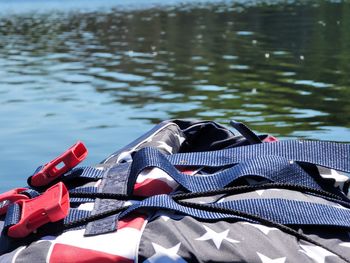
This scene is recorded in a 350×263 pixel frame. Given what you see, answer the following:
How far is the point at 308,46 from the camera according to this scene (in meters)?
13.8

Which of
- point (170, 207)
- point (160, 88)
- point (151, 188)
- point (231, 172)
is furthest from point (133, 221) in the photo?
point (160, 88)

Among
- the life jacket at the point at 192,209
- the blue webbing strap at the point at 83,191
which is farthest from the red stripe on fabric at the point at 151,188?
the blue webbing strap at the point at 83,191

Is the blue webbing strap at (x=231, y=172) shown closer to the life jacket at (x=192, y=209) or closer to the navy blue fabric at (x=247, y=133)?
the life jacket at (x=192, y=209)

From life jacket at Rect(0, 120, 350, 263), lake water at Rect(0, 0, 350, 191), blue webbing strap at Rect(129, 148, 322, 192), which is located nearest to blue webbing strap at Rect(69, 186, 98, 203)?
life jacket at Rect(0, 120, 350, 263)

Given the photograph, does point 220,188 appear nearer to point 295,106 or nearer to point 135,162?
point 135,162

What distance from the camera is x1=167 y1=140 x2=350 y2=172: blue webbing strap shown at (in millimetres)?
1959

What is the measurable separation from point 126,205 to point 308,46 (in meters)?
12.5

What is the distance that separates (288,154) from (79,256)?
78 cm

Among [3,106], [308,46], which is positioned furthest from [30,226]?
[308,46]

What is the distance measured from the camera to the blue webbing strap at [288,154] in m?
1.96

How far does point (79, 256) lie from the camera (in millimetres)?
1580

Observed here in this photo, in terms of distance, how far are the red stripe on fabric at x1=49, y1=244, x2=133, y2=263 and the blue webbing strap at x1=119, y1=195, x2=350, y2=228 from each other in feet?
0.51

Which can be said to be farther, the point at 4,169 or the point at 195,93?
the point at 195,93

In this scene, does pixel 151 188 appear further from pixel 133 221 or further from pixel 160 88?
pixel 160 88
